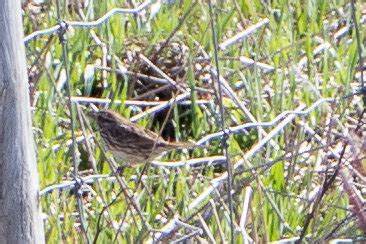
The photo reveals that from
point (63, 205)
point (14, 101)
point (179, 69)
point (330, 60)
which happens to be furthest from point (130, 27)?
point (14, 101)

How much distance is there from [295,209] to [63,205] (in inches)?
29.2

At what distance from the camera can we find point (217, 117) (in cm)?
399

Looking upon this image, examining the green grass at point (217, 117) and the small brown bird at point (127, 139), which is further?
the small brown bird at point (127, 139)

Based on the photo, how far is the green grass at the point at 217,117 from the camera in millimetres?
3293

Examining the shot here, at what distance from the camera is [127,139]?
399 centimetres

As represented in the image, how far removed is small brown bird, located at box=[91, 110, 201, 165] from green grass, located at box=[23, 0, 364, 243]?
0.06m

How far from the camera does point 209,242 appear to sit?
3.16 metres

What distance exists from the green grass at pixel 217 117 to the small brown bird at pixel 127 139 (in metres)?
0.06

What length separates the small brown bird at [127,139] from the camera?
12.4 feet

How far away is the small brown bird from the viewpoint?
377 cm

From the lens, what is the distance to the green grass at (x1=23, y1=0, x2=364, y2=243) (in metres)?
3.29

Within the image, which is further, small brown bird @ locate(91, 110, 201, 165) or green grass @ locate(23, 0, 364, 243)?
small brown bird @ locate(91, 110, 201, 165)

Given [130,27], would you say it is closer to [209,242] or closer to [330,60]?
[330,60]

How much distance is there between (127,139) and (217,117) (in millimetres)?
333
